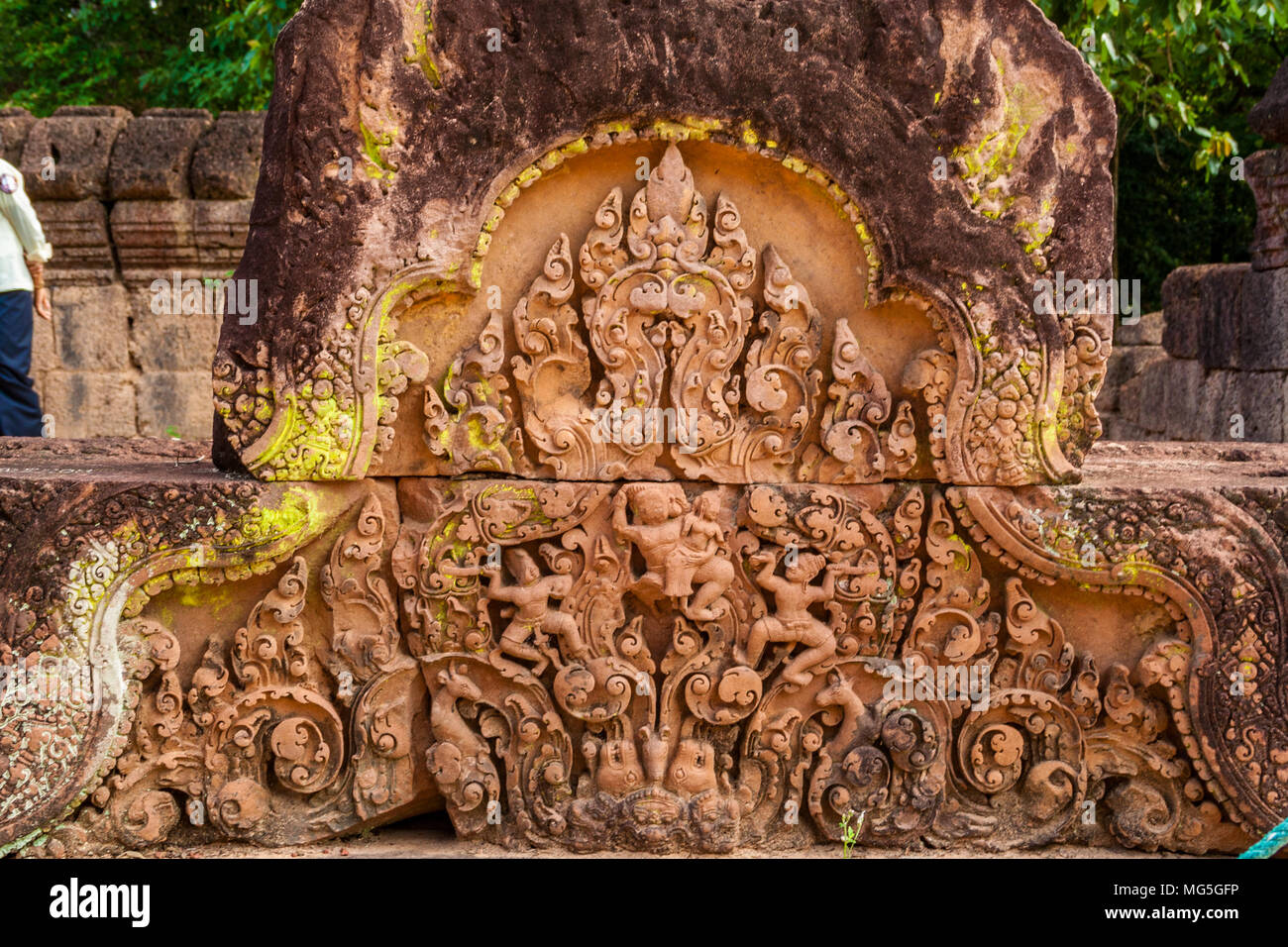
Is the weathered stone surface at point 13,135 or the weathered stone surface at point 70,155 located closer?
the weathered stone surface at point 70,155

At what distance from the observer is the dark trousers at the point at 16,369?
6.25 m

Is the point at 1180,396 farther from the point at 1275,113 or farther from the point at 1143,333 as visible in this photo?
the point at 1143,333

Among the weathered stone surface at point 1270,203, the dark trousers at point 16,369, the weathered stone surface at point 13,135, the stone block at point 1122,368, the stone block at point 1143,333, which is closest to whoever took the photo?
the dark trousers at point 16,369

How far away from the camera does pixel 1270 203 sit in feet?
23.9

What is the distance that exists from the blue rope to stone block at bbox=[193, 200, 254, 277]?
23.2 ft

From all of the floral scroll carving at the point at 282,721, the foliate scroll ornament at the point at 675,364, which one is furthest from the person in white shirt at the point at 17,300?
the foliate scroll ornament at the point at 675,364

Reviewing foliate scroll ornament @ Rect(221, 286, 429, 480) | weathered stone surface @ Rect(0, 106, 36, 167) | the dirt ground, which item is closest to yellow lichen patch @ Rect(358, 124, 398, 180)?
foliate scroll ornament @ Rect(221, 286, 429, 480)

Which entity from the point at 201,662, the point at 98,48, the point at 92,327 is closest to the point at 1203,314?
the point at 201,662

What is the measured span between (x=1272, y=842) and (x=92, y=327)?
7.92 meters

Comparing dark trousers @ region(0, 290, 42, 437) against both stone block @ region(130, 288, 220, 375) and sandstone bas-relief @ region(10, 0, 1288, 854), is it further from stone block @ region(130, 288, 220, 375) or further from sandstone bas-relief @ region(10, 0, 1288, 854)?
sandstone bas-relief @ region(10, 0, 1288, 854)

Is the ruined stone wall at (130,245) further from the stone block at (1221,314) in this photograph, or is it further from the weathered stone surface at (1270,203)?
the stone block at (1221,314)

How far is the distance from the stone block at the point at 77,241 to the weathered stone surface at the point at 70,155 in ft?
0.25

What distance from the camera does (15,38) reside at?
15586 mm

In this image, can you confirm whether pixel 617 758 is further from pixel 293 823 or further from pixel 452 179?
pixel 452 179
